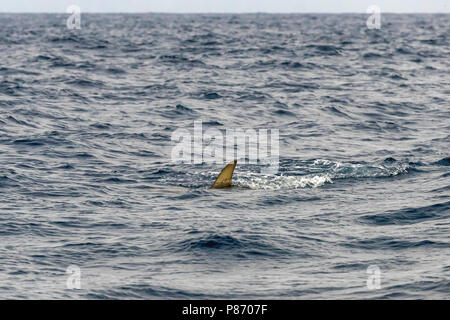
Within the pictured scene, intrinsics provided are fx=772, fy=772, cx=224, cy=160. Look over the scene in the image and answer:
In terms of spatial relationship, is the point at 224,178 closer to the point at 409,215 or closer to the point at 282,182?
the point at 282,182

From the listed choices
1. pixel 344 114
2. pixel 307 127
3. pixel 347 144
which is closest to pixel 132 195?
pixel 347 144

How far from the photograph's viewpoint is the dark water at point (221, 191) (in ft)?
48.1

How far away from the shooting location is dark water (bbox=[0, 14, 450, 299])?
577 inches

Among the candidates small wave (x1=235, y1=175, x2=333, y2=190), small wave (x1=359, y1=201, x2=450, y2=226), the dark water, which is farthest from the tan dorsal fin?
small wave (x1=359, y1=201, x2=450, y2=226)

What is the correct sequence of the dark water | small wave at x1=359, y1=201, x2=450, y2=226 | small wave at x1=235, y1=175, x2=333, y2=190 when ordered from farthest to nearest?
small wave at x1=235, y1=175, x2=333, y2=190 < small wave at x1=359, y1=201, x2=450, y2=226 < the dark water

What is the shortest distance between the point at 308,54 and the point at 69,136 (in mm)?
38431

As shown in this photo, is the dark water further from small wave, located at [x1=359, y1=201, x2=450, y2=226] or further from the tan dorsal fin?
the tan dorsal fin

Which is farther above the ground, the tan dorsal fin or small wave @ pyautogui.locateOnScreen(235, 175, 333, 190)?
the tan dorsal fin

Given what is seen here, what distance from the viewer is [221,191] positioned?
856 inches

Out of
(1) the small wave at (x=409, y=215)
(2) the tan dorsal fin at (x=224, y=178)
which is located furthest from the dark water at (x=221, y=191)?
(2) the tan dorsal fin at (x=224, y=178)

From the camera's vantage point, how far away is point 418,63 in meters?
58.5

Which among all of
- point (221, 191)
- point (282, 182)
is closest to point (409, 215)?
point (282, 182)

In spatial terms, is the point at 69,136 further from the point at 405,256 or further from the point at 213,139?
the point at 405,256

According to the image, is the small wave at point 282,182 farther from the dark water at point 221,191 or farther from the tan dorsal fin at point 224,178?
the tan dorsal fin at point 224,178
